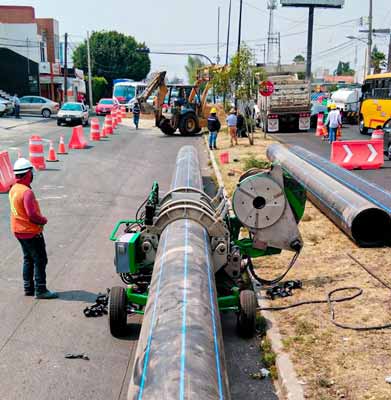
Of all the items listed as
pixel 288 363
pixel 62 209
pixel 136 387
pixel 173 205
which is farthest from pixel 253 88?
pixel 136 387

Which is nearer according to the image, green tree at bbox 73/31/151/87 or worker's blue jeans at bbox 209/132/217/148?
worker's blue jeans at bbox 209/132/217/148

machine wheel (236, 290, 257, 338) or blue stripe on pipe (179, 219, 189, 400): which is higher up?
blue stripe on pipe (179, 219, 189, 400)

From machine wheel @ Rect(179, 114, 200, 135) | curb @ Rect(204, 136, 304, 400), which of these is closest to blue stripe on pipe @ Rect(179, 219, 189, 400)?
curb @ Rect(204, 136, 304, 400)

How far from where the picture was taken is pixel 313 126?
3584 cm

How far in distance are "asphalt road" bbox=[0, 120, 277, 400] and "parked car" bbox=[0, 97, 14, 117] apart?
26.7 m

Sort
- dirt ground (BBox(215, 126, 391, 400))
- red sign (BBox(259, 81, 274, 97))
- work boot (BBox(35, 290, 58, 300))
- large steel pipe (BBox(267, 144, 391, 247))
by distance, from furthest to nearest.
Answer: red sign (BBox(259, 81, 274, 97)), large steel pipe (BBox(267, 144, 391, 247)), work boot (BBox(35, 290, 58, 300)), dirt ground (BBox(215, 126, 391, 400))

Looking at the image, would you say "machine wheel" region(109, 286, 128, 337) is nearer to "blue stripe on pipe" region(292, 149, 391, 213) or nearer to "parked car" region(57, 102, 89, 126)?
"blue stripe on pipe" region(292, 149, 391, 213)

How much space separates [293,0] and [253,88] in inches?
2681

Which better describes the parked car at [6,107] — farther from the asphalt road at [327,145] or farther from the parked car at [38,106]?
the asphalt road at [327,145]

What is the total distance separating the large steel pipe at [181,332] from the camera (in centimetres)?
355

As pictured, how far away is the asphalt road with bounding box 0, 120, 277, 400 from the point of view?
5.28 meters

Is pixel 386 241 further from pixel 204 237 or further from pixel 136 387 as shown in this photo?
pixel 136 387

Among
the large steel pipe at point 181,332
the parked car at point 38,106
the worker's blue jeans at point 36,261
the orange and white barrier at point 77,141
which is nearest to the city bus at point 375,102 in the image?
the orange and white barrier at point 77,141

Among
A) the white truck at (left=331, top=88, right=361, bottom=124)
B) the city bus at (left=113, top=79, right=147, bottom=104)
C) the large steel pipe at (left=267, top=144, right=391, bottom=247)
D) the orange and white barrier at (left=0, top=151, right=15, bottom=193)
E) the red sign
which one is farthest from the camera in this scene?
the city bus at (left=113, top=79, right=147, bottom=104)
